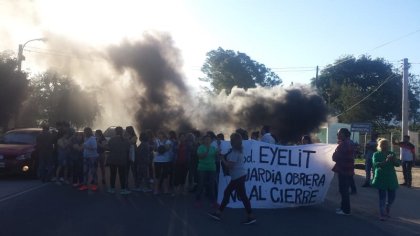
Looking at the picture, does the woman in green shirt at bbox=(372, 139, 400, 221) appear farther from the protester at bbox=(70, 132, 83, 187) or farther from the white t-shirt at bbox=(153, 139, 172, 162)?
the protester at bbox=(70, 132, 83, 187)

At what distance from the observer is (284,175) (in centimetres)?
1038

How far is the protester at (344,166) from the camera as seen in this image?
9.67 m

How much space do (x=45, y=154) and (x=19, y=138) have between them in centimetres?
269

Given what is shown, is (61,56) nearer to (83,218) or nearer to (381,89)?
(83,218)

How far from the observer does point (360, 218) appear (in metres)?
9.41

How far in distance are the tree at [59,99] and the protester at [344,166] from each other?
2633cm

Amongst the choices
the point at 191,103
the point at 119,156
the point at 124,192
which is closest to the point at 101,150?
the point at 119,156

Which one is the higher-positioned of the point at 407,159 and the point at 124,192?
the point at 407,159

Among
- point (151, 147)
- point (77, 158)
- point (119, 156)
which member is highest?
point (151, 147)

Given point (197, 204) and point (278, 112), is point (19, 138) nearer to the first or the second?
point (197, 204)

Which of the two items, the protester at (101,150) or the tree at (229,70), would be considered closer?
the protester at (101,150)

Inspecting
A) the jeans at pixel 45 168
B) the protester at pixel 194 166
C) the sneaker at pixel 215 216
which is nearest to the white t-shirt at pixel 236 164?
the sneaker at pixel 215 216

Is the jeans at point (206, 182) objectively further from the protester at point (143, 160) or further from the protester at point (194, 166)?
the protester at point (143, 160)

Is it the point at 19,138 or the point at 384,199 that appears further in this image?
the point at 19,138
